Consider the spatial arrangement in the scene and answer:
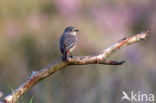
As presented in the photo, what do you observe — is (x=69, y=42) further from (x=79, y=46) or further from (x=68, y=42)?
(x=79, y=46)

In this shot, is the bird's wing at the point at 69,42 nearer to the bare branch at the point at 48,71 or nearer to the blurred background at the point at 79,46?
the bare branch at the point at 48,71

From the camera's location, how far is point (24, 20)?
11.2m

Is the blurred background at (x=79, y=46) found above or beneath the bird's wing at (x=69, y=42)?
beneath

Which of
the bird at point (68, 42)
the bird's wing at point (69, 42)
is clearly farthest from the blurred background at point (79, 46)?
the bird's wing at point (69, 42)

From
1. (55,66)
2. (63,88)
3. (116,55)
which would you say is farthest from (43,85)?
(55,66)

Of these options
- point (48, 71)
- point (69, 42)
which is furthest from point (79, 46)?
point (48, 71)

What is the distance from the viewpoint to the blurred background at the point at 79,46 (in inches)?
403

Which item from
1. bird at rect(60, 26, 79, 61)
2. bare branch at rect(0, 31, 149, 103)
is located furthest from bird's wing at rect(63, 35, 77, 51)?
bare branch at rect(0, 31, 149, 103)

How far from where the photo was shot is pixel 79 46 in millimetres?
10758

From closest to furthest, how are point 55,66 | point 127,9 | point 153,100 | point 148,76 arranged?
point 55,66 → point 153,100 → point 148,76 → point 127,9

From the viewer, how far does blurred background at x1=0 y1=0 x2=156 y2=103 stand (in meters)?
10.2

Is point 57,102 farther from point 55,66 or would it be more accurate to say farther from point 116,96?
point 55,66

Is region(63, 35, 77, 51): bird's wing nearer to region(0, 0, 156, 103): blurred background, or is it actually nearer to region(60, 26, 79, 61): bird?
region(60, 26, 79, 61): bird

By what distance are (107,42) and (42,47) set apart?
0.79m
